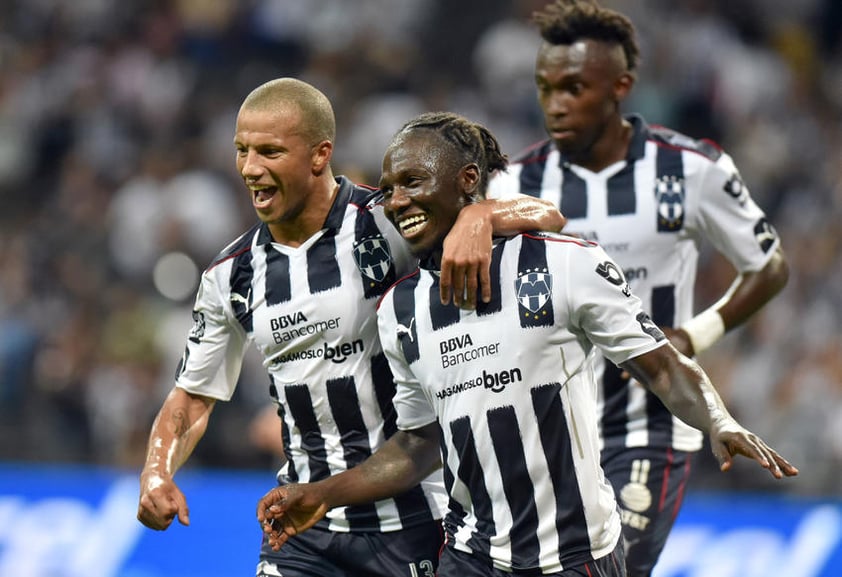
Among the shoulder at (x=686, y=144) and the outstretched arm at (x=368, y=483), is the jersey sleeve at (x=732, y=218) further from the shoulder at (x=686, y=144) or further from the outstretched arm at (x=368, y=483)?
the outstretched arm at (x=368, y=483)

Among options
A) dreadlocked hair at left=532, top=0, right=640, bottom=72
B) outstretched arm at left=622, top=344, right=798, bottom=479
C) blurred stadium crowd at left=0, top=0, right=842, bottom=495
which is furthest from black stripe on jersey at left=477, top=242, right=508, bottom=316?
blurred stadium crowd at left=0, top=0, right=842, bottom=495

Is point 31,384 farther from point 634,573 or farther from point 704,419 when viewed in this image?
point 704,419

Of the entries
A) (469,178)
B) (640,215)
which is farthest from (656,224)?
(469,178)

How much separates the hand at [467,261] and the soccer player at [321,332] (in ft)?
1.97

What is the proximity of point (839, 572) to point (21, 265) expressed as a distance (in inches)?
292

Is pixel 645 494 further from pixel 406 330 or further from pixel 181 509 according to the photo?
pixel 181 509

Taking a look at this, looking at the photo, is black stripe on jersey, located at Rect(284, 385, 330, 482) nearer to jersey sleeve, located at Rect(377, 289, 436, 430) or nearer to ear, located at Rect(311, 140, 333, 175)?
jersey sleeve, located at Rect(377, 289, 436, 430)

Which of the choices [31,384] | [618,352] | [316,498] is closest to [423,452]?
[316,498]

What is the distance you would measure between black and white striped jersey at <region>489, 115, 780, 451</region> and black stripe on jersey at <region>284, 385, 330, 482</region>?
1.17 metres

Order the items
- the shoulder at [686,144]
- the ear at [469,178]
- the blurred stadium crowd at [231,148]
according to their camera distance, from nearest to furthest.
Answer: the ear at [469,178] < the shoulder at [686,144] < the blurred stadium crowd at [231,148]

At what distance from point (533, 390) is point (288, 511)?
912 mm

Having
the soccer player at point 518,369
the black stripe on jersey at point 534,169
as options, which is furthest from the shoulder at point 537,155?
the soccer player at point 518,369

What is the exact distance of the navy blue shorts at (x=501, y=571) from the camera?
3.89 m

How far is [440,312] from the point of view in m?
4.01
